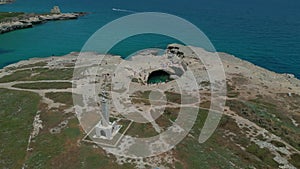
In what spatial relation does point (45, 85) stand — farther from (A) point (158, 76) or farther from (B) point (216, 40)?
(B) point (216, 40)

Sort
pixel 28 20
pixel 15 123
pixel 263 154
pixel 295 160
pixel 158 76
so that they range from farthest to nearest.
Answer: pixel 28 20 → pixel 158 76 → pixel 15 123 → pixel 263 154 → pixel 295 160

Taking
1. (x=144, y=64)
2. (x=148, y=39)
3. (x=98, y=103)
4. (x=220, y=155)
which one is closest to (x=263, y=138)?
(x=220, y=155)

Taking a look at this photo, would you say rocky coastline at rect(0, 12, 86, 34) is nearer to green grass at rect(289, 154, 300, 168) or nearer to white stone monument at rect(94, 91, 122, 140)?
white stone monument at rect(94, 91, 122, 140)

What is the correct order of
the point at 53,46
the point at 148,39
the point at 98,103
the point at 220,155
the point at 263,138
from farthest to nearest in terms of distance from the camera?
1. the point at 148,39
2. the point at 53,46
3. the point at 98,103
4. the point at 263,138
5. the point at 220,155

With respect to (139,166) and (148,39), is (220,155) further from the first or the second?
(148,39)

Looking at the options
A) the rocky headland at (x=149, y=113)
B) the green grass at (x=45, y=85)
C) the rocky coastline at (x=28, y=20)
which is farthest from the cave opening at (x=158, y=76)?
the rocky coastline at (x=28, y=20)

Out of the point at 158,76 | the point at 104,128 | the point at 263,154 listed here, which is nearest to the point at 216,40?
the point at 158,76
